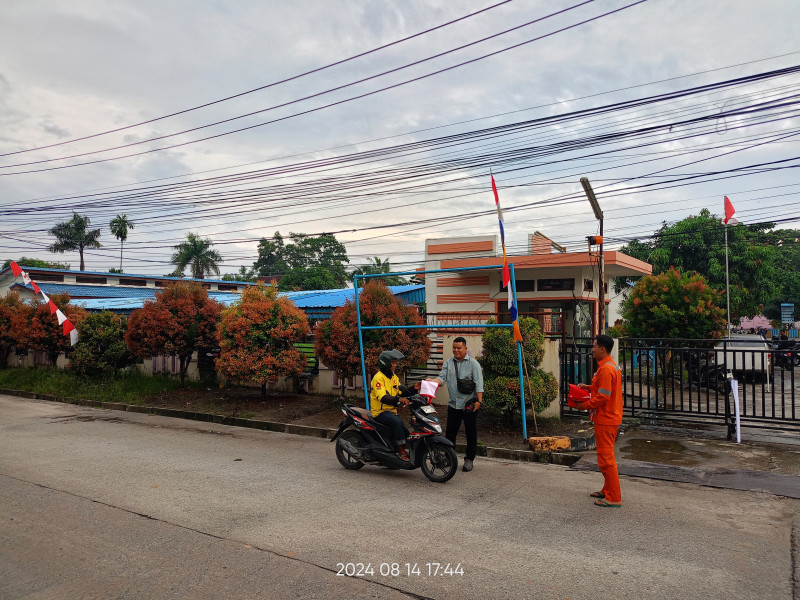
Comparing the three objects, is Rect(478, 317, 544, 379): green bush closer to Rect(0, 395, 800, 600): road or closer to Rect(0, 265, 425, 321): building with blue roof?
Rect(0, 395, 800, 600): road

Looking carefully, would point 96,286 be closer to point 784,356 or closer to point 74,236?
point 74,236

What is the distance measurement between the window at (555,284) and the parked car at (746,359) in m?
5.03

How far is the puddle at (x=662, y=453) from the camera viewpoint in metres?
8.02

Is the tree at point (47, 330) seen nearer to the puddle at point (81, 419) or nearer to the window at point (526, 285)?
the puddle at point (81, 419)

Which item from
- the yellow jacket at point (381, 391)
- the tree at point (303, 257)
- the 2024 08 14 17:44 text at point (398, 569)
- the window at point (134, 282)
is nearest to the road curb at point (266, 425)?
the yellow jacket at point (381, 391)

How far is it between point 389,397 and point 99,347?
47.7 feet

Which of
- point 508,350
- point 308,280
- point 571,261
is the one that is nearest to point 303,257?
point 308,280

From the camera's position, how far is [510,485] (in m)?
6.93

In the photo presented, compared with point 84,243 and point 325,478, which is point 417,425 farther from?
point 84,243

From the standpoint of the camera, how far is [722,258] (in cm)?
2664

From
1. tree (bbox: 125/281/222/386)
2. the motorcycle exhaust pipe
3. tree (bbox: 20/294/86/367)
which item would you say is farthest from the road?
tree (bbox: 20/294/86/367)

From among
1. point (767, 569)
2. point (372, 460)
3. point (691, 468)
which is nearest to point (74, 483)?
point (372, 460)

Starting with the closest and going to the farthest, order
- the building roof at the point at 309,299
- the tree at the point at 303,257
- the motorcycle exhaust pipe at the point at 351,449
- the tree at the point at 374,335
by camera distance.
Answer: the motorcycle exhaust pipe at the point at 351,449 → the tree at the point at 374,335 → the building roof at the point at 309,299 → the tree at the point at 303,257

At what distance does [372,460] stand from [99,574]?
377 centimetres
